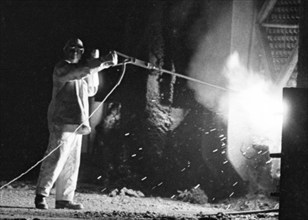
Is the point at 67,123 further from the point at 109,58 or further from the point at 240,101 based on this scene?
the point at 240,101

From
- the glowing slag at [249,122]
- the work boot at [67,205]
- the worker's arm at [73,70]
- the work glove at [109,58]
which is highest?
the work glove at [109,58]

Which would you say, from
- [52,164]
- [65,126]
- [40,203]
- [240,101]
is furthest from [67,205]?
[240,101]

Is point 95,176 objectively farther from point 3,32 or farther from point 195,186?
point 3,32

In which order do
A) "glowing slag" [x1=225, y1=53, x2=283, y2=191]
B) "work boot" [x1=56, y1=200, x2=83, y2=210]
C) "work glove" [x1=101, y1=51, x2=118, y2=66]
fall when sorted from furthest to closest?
"glowing slag" [x1=225, y1=53, x2=283, y2=191] → "work boot" [x1=56, y1=200, x2=83, y2=210] → "work glove" [x1=101, y1=51, x2=118, y2=66]

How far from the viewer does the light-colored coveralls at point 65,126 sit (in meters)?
6.82

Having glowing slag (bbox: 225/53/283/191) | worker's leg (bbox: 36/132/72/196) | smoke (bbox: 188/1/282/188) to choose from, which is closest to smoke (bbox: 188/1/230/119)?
smoke (bbox: 188/1/282/188)

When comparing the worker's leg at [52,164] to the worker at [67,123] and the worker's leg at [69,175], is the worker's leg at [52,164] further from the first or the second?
the worker's leg at [69,175]

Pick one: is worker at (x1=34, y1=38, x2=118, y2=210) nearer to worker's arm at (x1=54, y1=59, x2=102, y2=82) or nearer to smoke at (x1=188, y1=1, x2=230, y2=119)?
worker's arm at (x1=54, y1=59, x2=102, y2=82)

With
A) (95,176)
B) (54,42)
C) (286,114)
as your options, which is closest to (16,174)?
(95,176)

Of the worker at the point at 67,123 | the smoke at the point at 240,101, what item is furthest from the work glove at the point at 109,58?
the smoke at the point at 240,101

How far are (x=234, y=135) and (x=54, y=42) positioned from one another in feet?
13.1

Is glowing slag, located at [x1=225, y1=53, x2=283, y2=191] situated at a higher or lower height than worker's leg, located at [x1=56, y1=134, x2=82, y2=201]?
higher

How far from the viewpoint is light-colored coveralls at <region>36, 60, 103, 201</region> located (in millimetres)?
6820

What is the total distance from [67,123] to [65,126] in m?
0.05
